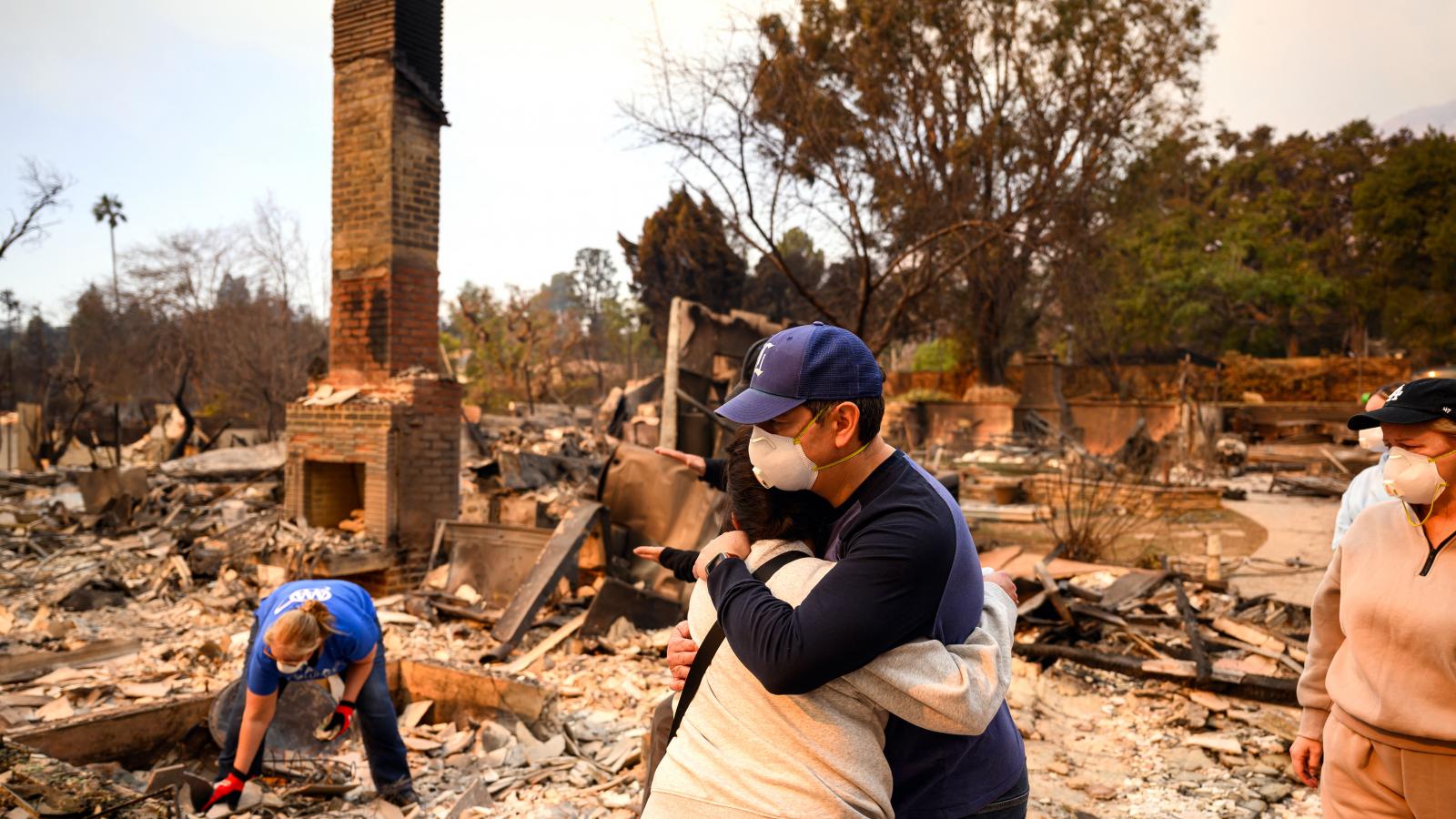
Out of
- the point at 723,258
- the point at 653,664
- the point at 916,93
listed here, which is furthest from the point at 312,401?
the point at 723,258

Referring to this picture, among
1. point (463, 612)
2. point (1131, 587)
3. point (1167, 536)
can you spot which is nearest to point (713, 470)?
point (463, 612)

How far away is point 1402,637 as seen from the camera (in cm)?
230

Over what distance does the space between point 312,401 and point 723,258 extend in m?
24.8

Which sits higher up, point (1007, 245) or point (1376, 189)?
point (1376, 189)

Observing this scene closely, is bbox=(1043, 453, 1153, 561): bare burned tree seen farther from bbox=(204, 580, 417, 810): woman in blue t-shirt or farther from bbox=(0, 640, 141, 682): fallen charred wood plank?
bbox=(0, 640, 141, 682): fallen charred wood plank

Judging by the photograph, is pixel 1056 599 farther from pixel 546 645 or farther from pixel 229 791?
pixel 229 791

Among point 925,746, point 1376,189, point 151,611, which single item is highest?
point 1376,189

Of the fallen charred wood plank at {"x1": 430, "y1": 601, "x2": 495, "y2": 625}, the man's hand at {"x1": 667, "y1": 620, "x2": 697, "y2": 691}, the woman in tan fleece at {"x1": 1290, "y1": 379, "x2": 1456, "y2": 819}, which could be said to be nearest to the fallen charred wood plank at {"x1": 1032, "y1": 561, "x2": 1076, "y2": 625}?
the woman in tan fleece at {"x1": 1290, "y1": 379, "x2": 1456, "y2": 819}

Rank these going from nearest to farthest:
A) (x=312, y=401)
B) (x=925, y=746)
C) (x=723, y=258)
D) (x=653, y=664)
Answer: (x=925, y=746)
(x=653, y=664)
(x=312, y=401)
(x=723, y=258)

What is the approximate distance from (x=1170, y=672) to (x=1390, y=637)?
4.06 m

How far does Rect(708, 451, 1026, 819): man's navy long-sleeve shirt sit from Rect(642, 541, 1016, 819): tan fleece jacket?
0.19ft

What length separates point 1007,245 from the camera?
1728 centimetres

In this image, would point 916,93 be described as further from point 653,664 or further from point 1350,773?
point 1350,773

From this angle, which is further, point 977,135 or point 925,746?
point 977,135
